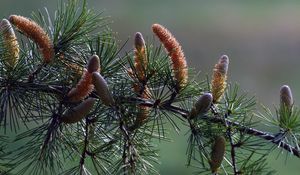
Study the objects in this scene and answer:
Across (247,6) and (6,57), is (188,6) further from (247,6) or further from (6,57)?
(6,57)

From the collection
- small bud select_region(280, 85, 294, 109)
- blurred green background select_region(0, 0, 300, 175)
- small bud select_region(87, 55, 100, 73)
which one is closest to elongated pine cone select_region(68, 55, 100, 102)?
small bud select_region(87, 55, 100, 73)

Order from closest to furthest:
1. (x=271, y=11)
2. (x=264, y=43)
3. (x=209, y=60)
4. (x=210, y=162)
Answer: (x=210, y=162) → (x=209, y=60) → (x=264, y=43) → (x=271, y=11)

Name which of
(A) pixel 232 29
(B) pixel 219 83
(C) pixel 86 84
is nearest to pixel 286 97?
(B) pixel 219 83

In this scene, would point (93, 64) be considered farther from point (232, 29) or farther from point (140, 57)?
point (232, 29)

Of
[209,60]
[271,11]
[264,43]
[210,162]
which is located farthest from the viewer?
[271,11]

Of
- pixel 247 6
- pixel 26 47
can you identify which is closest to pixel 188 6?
pixel 247 6

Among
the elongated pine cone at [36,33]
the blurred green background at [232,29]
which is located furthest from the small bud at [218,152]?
the blurred green background at [232,29]

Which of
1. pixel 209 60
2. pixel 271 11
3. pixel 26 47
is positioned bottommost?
pixel 26 47
